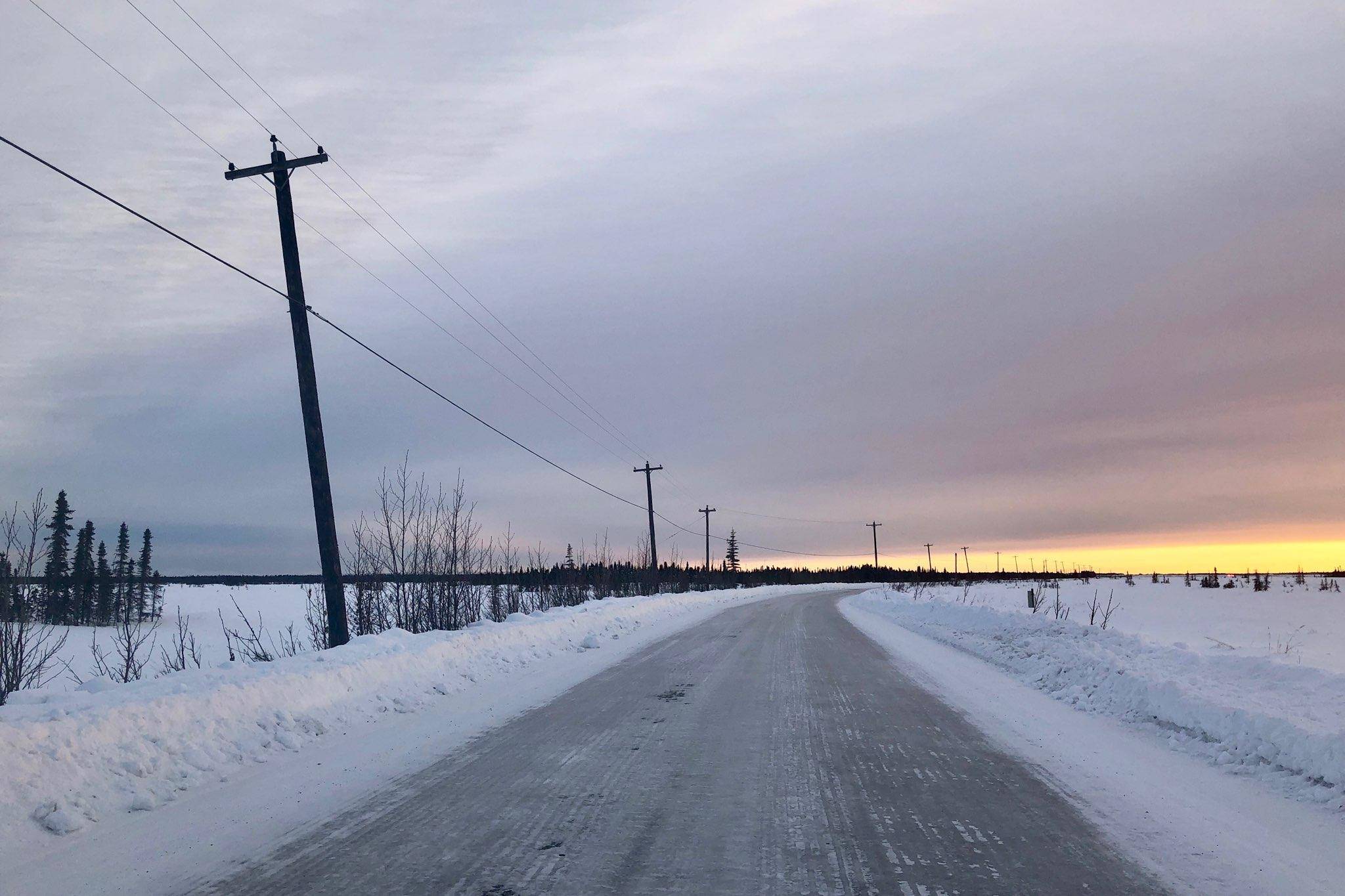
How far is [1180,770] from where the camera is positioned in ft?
23.8

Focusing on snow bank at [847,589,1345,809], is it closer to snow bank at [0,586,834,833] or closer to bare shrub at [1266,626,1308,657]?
bare shrub at [1266,626,1308,657]

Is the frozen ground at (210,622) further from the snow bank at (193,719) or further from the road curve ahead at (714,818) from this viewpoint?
the road curve ahead at (714,818)

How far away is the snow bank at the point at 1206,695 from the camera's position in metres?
6.94

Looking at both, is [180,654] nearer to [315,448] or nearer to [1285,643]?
[315,448]

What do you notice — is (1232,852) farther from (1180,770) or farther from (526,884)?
(526,884)

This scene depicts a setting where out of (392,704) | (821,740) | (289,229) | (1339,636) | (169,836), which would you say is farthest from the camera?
(1339,636)

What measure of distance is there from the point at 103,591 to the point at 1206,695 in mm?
96494

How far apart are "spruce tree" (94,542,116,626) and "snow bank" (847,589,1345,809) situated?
2779 inches

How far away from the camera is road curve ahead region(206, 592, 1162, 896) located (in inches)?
176

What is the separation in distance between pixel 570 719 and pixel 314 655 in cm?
430

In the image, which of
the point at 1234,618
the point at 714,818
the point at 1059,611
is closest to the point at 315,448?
the point at 714,818

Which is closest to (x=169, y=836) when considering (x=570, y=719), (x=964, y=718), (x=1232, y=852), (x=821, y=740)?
(x=570, y=719)

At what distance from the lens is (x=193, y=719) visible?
24.9ft

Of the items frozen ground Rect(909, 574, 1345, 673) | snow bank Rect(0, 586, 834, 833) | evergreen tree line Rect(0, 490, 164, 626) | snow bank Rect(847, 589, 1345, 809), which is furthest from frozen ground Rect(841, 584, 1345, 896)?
evergreen tree line Rect(0, 490, 164, 626)
